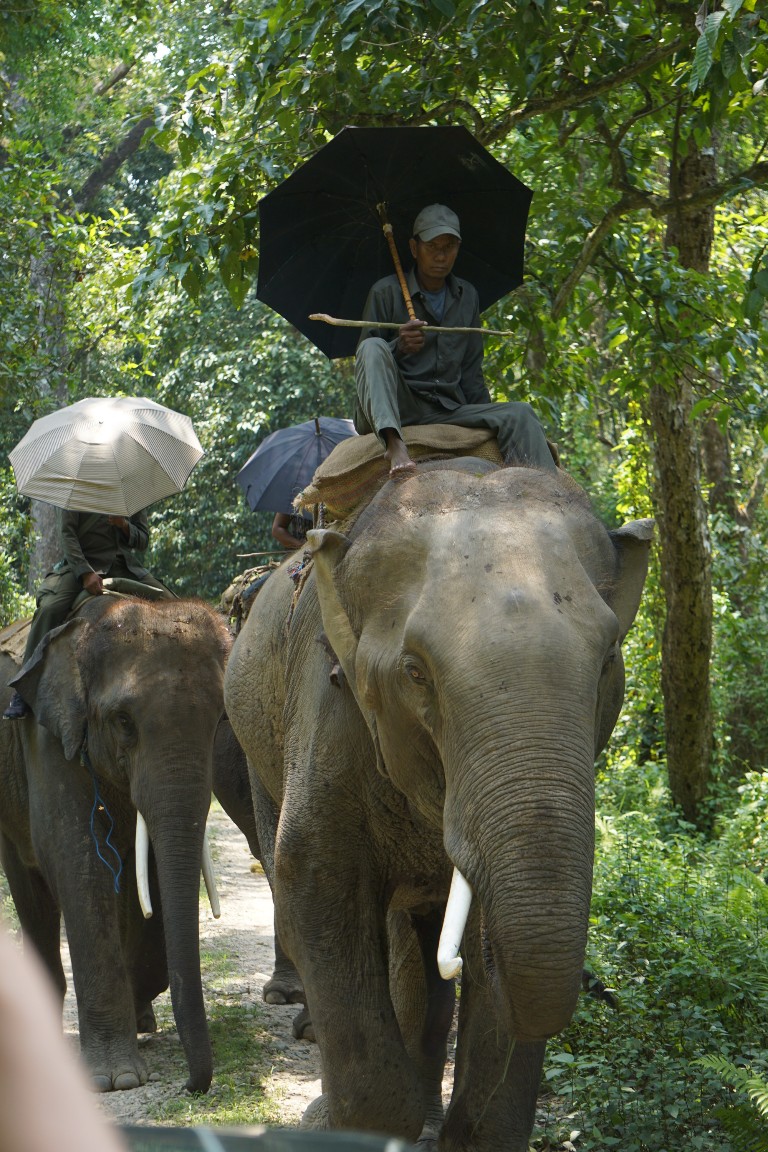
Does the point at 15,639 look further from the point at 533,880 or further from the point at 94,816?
the point at 533,880

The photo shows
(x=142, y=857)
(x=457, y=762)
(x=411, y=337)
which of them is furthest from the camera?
(x=142, y=857)

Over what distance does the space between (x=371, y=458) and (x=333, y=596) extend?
0.65 meters

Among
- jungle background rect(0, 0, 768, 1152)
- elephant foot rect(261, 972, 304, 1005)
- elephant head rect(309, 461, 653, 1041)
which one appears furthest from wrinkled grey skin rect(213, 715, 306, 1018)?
elephant head rect(309, 461, 653, 1041)

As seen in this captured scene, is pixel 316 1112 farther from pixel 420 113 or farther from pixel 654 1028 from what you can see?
pixel 420 113

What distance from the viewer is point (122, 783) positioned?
6781 mm

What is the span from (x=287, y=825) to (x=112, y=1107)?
2405 mm

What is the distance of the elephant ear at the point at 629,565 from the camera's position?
13.1ft

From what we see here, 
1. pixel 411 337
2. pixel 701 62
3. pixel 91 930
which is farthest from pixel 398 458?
pixel 91 930

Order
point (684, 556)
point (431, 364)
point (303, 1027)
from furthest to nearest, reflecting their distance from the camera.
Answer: point (684, 556)
point (303, 1027)
point (431, 364)

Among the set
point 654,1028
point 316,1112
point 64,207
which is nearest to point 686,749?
point 654,1028

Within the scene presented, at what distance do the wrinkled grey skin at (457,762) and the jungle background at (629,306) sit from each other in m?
1.14

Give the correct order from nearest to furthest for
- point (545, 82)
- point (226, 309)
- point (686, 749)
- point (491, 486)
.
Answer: point (491, 486) < point (545, 82) < point (686, 749) < point (226, 309)

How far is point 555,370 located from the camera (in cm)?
897

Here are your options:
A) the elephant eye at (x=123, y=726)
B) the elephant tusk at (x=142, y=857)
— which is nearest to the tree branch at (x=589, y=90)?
the elephant eye at (x=123, y=726)
